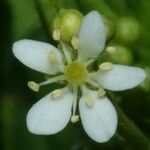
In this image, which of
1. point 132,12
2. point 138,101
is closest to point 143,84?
point 138,101

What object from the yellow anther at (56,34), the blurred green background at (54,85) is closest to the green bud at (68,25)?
the yellow anther at (56,34)

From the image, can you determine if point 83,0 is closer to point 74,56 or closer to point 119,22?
point 119,22

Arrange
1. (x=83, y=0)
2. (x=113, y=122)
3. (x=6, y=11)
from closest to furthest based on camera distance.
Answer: (x=113, y=122), (x=83, y=0), (x=6, y=11)

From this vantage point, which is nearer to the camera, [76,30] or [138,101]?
[76,30]

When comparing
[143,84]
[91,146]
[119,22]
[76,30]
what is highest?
[76,30]

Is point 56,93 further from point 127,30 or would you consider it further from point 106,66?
point 127,30

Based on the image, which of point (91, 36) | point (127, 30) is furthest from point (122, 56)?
point (91, 36)

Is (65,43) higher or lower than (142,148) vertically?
Answer: higher
